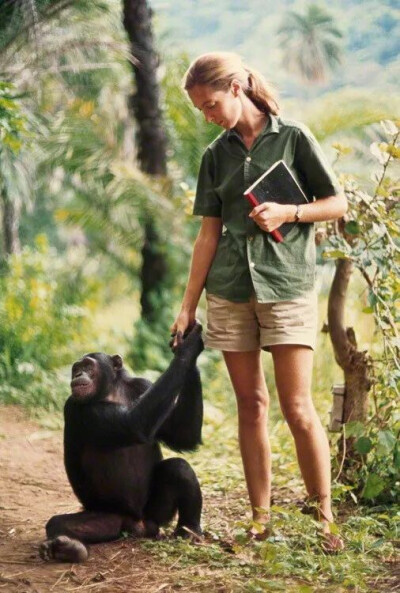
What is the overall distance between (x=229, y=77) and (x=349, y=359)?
5.39 ft

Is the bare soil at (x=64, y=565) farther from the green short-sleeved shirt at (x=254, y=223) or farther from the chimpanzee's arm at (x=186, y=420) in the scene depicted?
the green short-sleeved shirt at (x=254, y=223)

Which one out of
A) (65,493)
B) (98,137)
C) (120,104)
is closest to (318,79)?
(120,104)

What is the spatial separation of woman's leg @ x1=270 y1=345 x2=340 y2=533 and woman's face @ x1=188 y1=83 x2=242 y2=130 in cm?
87

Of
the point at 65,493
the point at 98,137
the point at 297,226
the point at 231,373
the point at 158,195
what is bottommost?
the point at 65,493

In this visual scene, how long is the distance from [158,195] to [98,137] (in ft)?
3.30

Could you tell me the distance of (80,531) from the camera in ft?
11.6

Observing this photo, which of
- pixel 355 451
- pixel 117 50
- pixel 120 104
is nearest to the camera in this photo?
pixel 355 451

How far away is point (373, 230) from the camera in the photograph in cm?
388

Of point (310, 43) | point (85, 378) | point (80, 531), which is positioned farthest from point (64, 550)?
point (310, 43)

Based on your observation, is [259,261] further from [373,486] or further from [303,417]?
[373,486]

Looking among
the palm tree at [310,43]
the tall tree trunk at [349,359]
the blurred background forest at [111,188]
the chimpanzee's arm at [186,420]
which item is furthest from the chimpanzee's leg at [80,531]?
the palm tree at [310,43]

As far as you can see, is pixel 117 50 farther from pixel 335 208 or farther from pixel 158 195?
pixel 335 208

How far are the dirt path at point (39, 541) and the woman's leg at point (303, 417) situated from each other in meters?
0.64

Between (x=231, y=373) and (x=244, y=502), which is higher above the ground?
(x=231, y=373)
